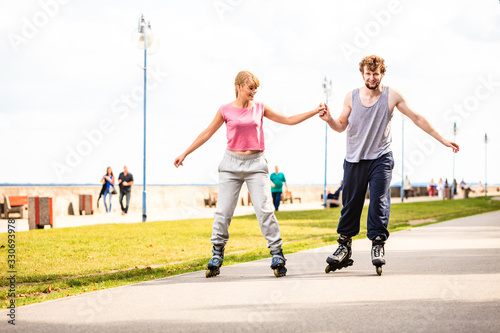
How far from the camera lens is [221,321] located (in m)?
4.30

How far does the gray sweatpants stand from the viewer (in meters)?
6.47

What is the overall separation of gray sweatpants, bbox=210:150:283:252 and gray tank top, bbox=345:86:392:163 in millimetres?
942

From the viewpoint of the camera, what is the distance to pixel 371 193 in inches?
260

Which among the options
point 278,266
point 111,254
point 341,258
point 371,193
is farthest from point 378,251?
point 111,254

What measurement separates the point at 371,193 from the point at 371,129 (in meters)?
0.65

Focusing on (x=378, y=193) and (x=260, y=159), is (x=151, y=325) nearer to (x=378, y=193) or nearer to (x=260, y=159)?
(x=260, y=159)

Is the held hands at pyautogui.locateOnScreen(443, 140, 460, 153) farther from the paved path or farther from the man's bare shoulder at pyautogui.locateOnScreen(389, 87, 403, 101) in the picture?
the paved path

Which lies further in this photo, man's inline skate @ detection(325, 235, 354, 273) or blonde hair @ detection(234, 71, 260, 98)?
man's inline skate @ detection(325, 235, 354, 273)

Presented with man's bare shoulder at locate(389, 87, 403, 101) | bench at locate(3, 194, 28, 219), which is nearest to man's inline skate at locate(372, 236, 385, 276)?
man's bare shoulder at locate(389, 87, 403, 101)

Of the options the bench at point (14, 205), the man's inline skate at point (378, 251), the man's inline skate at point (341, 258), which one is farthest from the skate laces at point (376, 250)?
the bench at point (14, 205)

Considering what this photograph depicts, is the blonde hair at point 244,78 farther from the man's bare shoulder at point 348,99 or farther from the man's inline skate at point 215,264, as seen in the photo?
the man's inline skate at point 215,264

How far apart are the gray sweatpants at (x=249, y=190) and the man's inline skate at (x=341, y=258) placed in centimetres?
57

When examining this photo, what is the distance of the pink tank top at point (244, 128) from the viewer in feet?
21.0

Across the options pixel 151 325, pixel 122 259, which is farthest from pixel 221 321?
pixel 122 259
